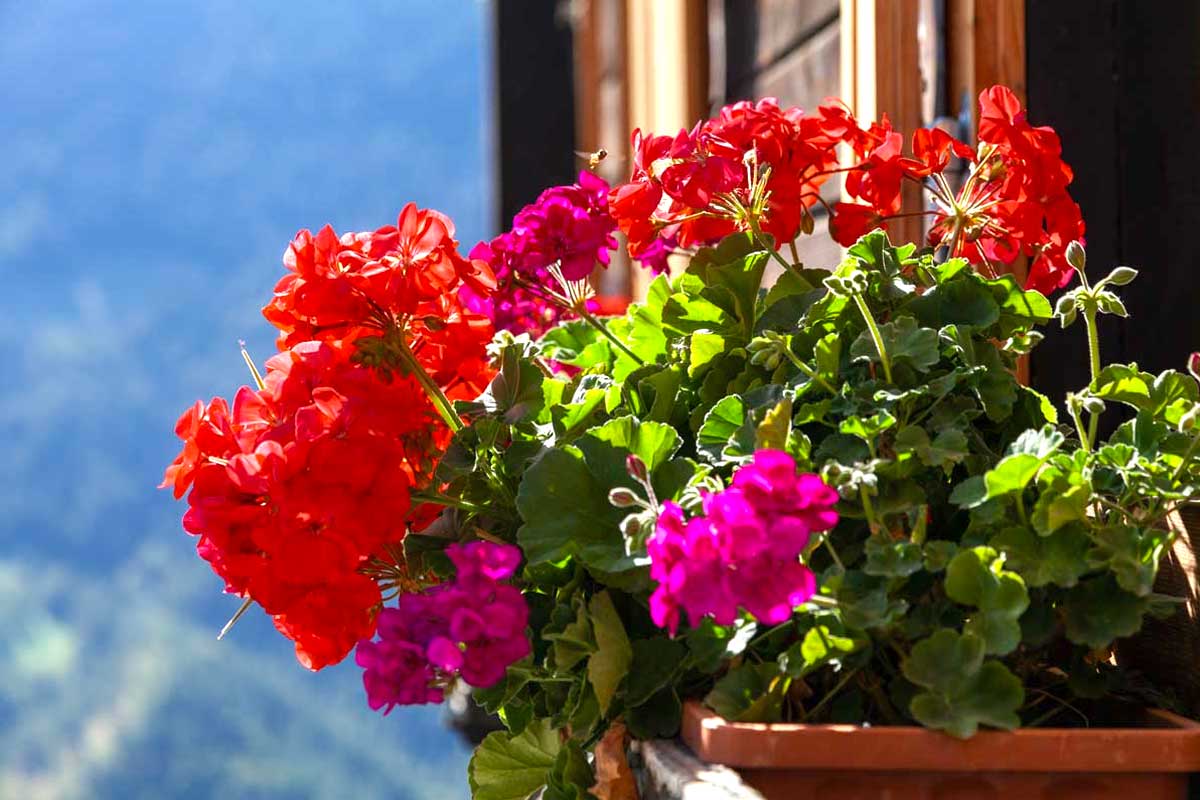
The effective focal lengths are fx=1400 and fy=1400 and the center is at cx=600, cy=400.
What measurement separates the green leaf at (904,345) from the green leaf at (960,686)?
7.0 inches

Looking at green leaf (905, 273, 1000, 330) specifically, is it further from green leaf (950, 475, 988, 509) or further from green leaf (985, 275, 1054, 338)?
green leaf (950, 475, 988, 509)

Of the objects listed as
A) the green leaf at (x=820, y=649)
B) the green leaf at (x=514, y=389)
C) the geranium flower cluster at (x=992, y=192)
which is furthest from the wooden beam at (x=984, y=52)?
the green leaf at (x=820, y=649)

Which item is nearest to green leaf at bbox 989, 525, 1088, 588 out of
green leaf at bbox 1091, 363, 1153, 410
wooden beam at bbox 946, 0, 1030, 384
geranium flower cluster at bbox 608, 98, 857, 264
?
green leaf at bbox 1091, 363, 1153, 410

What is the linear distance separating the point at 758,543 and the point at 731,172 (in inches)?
15.4

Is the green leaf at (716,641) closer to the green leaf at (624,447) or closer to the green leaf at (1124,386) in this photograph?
the green leaf at (624,447)

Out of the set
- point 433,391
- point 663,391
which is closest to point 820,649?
point 663,391

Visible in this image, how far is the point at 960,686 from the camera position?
0.70 m

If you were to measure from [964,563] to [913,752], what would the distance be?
10 centimetres

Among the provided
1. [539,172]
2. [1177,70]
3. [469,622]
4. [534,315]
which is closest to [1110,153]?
[1177,70]

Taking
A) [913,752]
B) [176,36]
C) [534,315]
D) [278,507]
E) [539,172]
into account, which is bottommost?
[913,752]

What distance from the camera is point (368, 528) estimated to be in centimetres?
88

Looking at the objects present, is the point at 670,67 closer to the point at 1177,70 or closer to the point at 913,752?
the point at 1177,70

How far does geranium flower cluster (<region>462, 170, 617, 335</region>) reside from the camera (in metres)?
1.00

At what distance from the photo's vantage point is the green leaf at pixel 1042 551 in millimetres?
729
